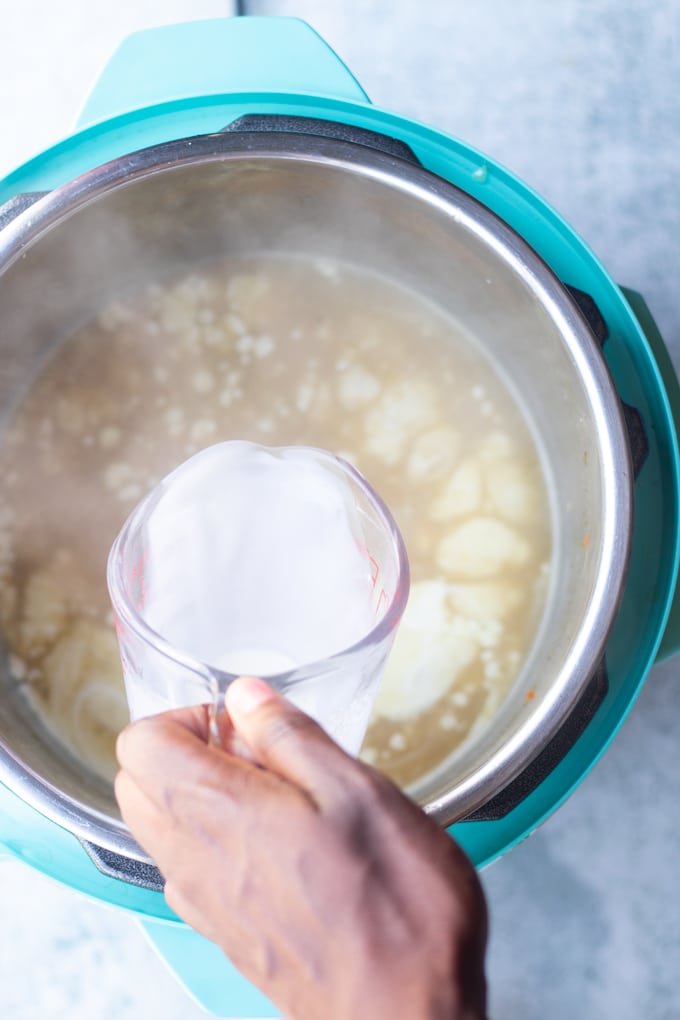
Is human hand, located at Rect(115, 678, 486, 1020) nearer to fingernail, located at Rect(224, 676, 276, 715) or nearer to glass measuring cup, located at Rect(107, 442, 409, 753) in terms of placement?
fingernail, located at Rect(224, 676, 276, 715)

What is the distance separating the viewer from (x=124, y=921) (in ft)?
2.32

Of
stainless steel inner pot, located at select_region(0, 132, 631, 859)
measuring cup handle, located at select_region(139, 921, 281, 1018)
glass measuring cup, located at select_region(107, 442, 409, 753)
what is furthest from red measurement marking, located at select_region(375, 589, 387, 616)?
measuring cup handle, located at select_region(139, 921, 281, 1018)

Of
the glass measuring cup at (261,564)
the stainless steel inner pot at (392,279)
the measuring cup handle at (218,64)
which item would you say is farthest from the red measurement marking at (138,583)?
the measuring cup handle at (218,64)

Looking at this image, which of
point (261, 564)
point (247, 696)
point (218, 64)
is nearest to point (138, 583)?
point (261, 564)

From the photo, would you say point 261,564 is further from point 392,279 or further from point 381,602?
point 392,279

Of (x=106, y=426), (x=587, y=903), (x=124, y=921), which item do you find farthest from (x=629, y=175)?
(x=124, y=921)

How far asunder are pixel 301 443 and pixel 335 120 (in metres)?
0.22

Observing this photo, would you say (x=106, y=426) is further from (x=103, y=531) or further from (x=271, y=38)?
(x=271, y=38)

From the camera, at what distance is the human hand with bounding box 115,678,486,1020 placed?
0.90ft

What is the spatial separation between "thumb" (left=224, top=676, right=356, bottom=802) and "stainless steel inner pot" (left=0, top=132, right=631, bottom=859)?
0.73 ft

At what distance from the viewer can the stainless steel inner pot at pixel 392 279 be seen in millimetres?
520

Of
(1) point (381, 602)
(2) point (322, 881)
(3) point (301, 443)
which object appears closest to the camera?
(2) point (322, 881)

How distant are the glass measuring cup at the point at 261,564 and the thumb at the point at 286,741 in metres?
0.15

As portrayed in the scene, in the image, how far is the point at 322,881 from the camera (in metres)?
0.28
